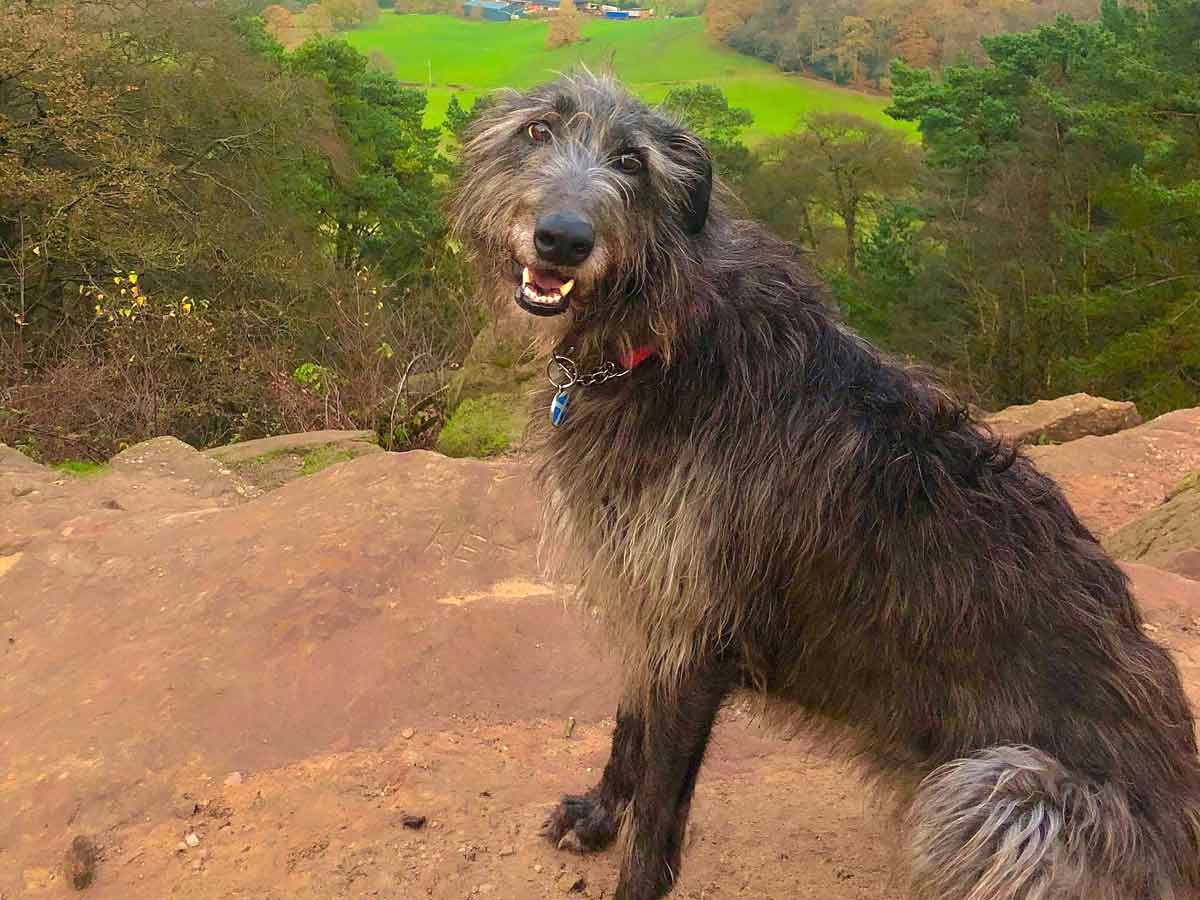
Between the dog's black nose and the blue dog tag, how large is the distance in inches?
24.6

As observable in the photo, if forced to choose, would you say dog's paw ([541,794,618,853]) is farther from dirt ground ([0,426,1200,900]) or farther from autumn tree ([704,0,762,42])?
autumn tree ([704,0,762,42])

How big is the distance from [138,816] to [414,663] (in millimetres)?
1289

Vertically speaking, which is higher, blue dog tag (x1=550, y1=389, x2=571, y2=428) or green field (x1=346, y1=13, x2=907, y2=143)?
blue dog tag (x1=550, y1=389, x2=571, y2=428)

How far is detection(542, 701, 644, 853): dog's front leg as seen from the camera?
154 inches

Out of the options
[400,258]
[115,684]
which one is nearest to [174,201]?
[400,258]

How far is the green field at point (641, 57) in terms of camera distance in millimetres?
17484

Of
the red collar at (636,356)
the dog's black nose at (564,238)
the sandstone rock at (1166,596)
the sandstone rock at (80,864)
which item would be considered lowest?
the sandstone rock at (80,864)

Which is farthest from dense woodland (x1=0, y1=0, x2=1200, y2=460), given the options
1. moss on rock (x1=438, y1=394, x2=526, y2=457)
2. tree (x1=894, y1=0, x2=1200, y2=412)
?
moss on rock (x1=438, y1=394, x2=526, y2=457)

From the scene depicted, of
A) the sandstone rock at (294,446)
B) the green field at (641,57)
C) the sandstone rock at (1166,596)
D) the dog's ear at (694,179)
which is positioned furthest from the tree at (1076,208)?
the dog's ear at (694,179)

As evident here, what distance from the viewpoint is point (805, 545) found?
313cm

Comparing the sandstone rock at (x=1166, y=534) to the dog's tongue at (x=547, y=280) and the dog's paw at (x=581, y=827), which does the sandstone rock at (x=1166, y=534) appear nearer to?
the dog's paw at (x=581, y=827)

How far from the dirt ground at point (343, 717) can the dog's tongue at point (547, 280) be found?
1.93m

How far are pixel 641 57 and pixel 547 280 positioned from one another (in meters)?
Answer: 9.47

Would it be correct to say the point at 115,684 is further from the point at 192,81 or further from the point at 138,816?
the point at 192,81
